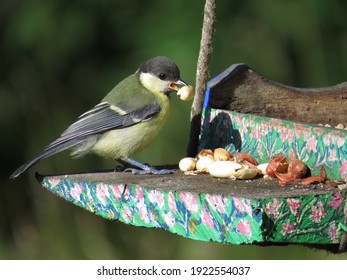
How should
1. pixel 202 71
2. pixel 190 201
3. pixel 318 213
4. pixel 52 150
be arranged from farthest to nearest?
pixel 52 150
pixel 202 71
pixel 190 201
pixel 318 213

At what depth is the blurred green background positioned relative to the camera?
5.41 meters

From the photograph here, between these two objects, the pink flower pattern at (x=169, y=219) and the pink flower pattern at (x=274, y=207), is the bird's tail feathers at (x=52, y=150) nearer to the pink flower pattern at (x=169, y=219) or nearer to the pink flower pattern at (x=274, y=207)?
the pink flower pattern at (x=169, y=219)

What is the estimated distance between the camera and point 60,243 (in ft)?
17.0

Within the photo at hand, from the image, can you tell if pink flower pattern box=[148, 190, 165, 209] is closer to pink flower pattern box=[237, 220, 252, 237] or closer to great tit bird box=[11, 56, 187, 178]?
A: pink flower pattern box=[237, 220, 252, 237]

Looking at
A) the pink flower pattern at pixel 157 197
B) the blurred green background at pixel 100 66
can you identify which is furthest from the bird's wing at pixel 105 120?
the blurred green background at pixel 100 66

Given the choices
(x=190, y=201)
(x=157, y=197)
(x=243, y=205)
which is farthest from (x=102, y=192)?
(x=243, y=205)

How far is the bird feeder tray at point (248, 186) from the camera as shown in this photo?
2.73 meters

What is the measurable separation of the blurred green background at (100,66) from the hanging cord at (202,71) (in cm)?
125

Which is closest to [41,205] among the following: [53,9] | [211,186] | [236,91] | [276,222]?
[53,9]

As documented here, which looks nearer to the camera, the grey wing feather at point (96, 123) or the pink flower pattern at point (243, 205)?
the pink flower pattern at point (243, 205)

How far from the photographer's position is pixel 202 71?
3.79 meters

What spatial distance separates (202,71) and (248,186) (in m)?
0.89

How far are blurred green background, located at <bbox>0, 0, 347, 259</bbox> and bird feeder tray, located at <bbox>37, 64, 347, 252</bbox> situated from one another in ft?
4.37

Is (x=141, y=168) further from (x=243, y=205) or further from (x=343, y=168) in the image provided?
(x=243, y=205)
